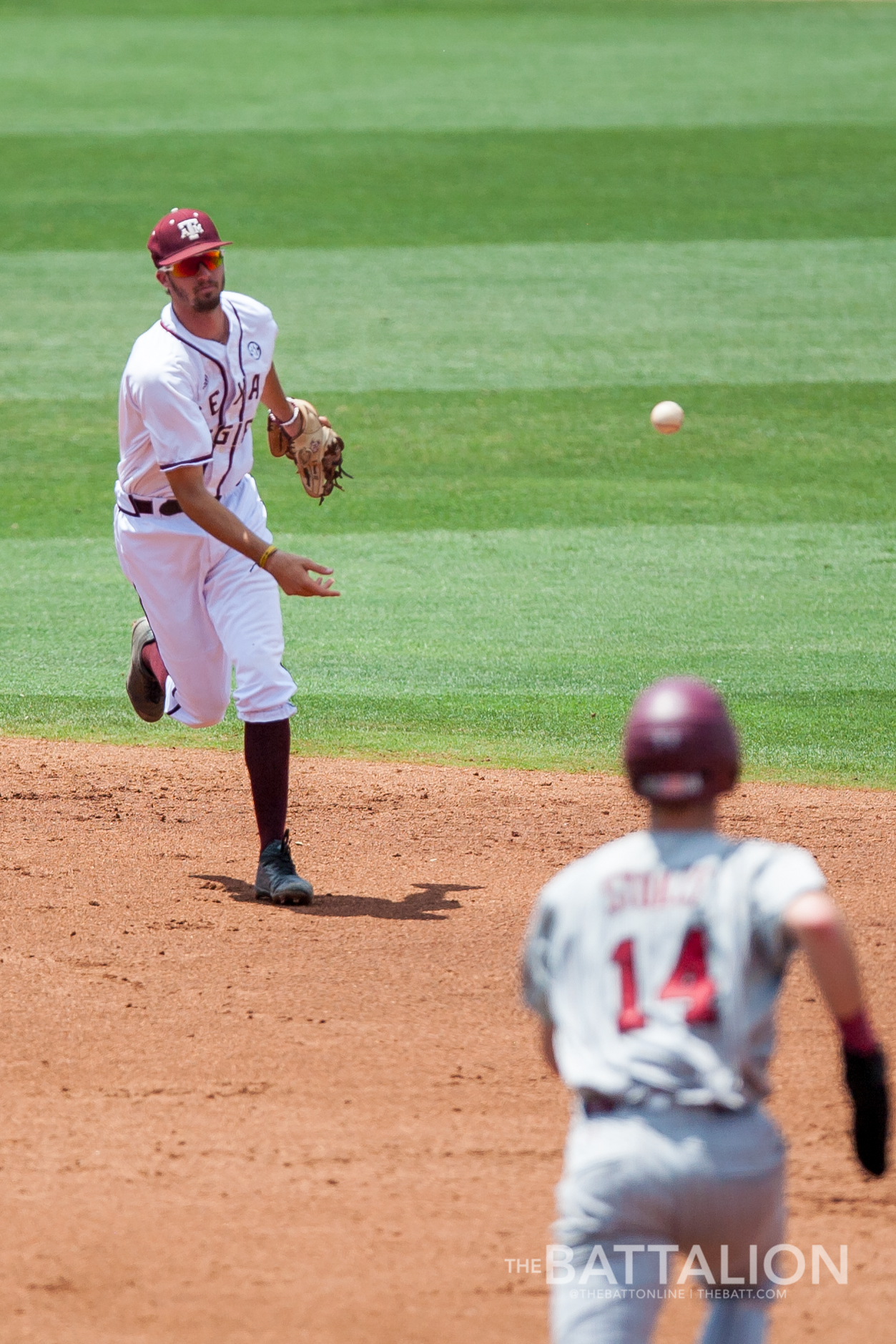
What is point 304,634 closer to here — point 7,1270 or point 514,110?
point 7,1270

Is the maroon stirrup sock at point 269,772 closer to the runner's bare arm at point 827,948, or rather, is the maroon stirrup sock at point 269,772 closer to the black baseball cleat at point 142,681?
the black baseball cleat at point 142,681

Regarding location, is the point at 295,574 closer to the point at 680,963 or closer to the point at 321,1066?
the point at 321,1066

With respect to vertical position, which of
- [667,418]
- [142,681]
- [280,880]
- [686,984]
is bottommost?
[280,880]

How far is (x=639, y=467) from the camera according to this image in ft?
37.4

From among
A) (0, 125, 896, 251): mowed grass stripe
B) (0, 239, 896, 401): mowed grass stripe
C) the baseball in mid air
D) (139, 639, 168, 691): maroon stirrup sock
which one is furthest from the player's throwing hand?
(0, 125, 896, 251): mowed grass stripe

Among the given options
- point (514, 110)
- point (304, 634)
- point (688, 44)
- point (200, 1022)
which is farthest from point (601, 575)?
point (688, 44)

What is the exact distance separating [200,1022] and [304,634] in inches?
171

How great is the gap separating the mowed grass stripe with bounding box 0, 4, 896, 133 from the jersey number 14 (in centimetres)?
1729

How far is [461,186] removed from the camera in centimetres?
1802

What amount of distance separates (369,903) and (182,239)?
7.18ft

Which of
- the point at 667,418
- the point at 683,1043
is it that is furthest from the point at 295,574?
the point at 667,418

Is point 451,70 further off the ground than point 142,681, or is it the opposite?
point 451,70

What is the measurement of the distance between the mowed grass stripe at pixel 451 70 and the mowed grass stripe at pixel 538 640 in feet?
33.9

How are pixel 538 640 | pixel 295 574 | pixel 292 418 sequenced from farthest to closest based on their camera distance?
pixel 538 640, pixel 292 418, pixel 295 574
